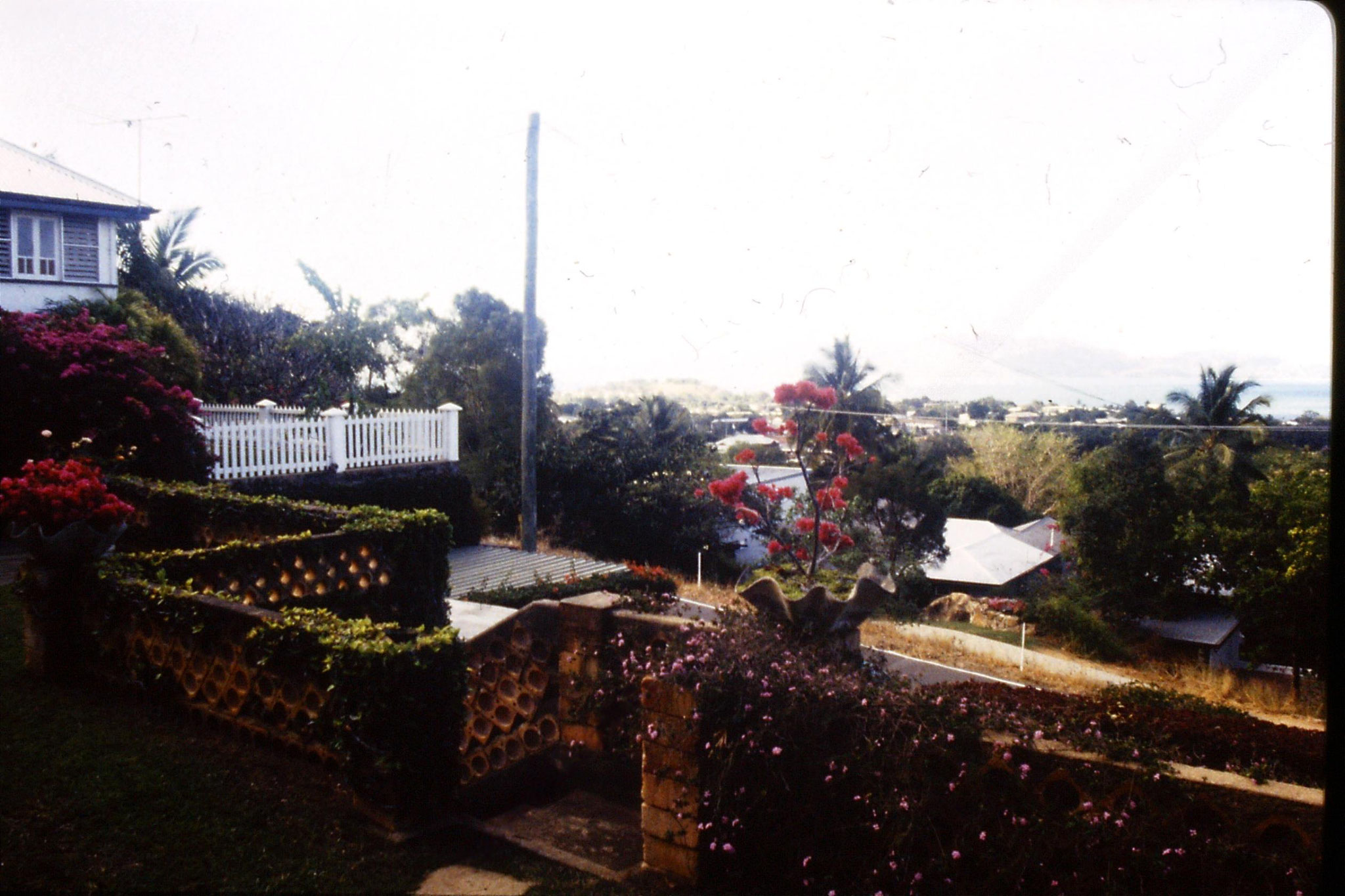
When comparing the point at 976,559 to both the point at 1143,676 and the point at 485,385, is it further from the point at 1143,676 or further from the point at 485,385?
the point at 485,385

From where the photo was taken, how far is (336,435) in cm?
1232

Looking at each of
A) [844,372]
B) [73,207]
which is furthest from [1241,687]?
[73,207]

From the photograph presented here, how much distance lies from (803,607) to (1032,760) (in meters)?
1.07

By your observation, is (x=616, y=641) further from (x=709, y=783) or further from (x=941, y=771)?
(x=941, y=771)

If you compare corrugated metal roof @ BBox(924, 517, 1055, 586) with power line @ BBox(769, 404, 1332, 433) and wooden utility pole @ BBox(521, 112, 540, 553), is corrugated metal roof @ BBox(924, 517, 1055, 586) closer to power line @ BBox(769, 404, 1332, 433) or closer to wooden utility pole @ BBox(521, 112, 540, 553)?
power line @ BBox(769, 404, 1332, 433)

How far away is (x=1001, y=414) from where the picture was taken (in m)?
13.9

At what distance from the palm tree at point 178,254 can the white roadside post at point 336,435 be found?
9152mm

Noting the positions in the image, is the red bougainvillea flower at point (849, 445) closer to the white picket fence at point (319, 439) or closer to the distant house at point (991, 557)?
the white picket fence at point (319, 439)

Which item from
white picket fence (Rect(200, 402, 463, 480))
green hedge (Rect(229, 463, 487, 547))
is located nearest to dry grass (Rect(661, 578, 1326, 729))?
green hedge (Rect(229, 463, 487, 547))

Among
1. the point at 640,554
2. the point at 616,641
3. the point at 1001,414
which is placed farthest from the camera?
the point at 640,554

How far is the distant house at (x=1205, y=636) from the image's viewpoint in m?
15.0

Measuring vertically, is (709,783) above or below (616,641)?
below

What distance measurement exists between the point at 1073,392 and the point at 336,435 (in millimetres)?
10460

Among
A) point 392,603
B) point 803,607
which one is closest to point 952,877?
point 803,607
